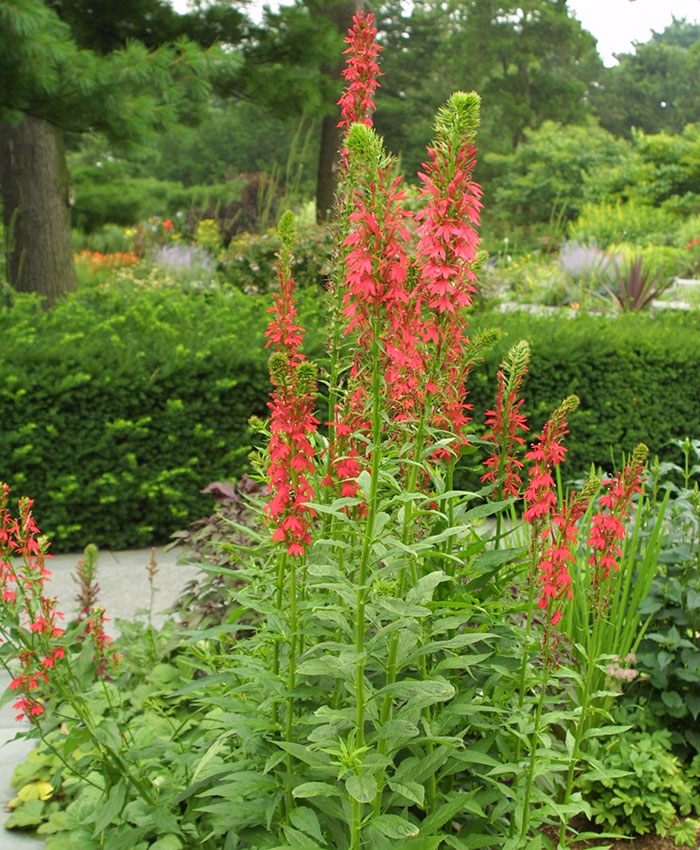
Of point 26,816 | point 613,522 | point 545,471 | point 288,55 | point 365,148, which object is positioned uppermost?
point 288,55

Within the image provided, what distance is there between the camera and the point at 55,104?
6.37m

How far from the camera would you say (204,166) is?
102ft

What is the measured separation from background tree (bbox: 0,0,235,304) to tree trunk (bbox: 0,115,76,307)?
0.03 feet

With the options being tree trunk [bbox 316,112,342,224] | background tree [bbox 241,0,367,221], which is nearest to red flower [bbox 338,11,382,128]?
background tree [bbox 241,0,367,221]

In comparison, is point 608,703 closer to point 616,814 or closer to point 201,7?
point 616,814

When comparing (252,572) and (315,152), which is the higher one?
(315,152)

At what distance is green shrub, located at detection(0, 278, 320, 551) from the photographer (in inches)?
178

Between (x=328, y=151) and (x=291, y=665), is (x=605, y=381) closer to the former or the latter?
(x=291, y=665)

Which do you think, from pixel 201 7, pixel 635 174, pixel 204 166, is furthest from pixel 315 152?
pixel 201 7

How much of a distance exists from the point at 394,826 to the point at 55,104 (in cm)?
629

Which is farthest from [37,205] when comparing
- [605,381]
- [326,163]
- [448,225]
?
[448,225]

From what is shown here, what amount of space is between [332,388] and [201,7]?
8408 millimetres

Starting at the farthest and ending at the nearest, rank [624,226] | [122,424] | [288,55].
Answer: [624,226] → [288,55] → [122,424]

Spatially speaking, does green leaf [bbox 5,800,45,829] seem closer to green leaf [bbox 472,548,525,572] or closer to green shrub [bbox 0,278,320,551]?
green leaf [bbox 472,548,525,572]
